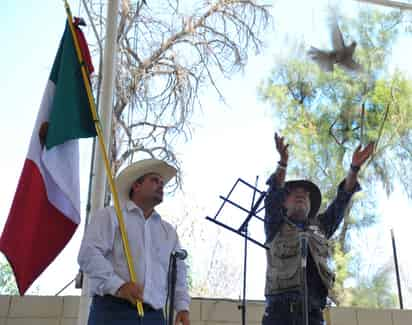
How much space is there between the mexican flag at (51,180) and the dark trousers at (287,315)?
3.28 ft

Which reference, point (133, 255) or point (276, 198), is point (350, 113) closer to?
point (276, 198)

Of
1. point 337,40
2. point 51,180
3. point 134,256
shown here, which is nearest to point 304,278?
point 134,256

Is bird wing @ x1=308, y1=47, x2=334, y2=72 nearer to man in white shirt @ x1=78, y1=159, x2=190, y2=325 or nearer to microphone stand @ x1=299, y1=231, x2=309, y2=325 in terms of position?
man in white shirt @ x1=78, y1=159, x2=190, y2=325

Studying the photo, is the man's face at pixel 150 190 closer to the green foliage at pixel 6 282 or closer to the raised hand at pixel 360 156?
the raised hand at pixel 360 156

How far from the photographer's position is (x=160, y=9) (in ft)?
16.9

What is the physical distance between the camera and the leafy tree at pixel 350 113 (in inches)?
247

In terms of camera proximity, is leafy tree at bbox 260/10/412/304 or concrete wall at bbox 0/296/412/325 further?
leafy tree at bbox 260/10/412/304

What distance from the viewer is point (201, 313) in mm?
3596

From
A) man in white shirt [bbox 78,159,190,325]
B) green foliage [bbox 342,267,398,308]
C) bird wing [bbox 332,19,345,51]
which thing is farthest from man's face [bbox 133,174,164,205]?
bird wing [bbox 332,19,345,51]

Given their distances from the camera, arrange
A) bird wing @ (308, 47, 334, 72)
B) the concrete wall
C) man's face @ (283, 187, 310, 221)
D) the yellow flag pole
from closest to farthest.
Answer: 1. the yellow flag pole
2. man's face @ (283, 187, 310, 221)
3. the concrete wall
4. bird wing @ (308, 47, 334, 72)

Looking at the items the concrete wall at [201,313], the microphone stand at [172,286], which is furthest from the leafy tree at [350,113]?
the microphone stand at [172,286]

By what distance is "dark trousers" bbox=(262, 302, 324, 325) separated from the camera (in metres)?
2.35

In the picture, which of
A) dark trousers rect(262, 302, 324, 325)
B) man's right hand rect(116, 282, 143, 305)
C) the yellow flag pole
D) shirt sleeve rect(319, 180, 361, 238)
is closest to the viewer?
man's right hand rect(116, 282, 143, 305)

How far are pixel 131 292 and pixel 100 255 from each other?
0.72 ft
